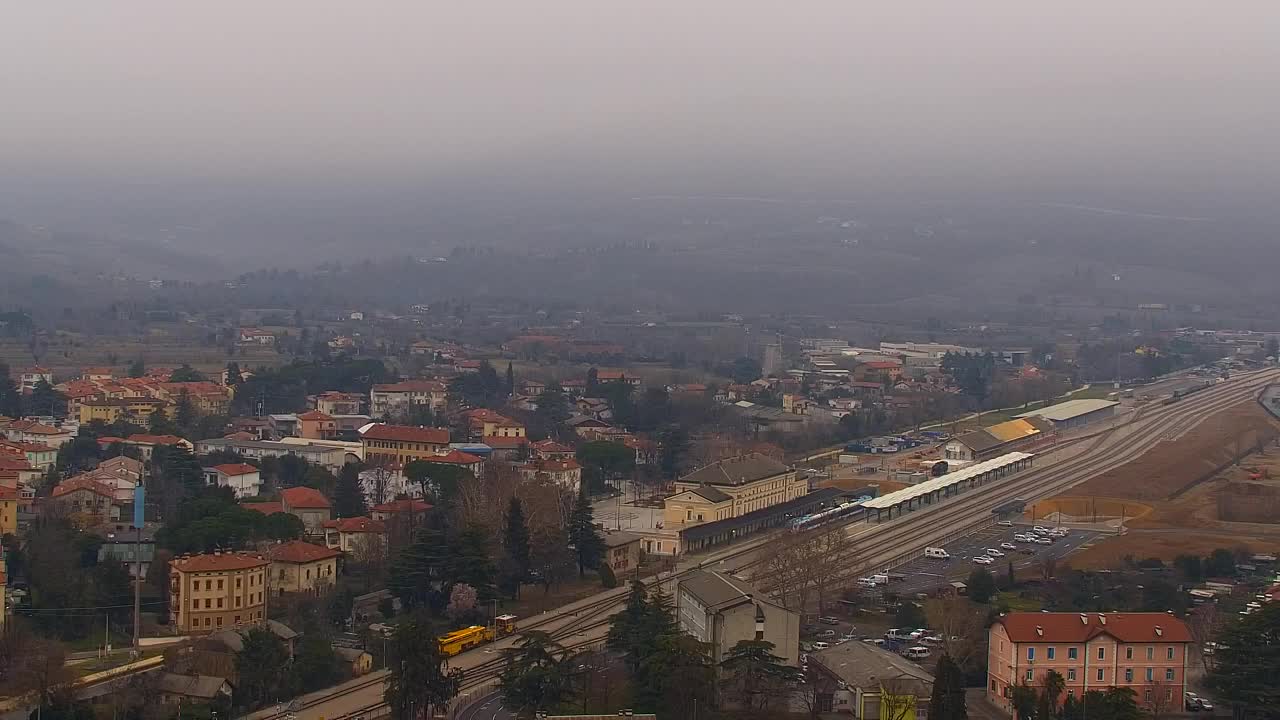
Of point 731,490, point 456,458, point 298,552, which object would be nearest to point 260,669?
point 298,552

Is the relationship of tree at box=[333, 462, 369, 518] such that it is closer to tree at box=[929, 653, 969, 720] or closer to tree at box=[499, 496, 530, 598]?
tree at box=[499, 496, 530, 598]

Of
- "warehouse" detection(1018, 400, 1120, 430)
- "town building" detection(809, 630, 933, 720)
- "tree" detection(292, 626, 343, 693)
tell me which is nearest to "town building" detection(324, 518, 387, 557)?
"tree" detection(292, 626, 343, 693)

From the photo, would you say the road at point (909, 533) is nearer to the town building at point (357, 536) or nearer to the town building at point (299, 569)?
the town building at point (299, 569)

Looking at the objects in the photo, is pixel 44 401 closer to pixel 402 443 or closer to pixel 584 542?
pixel 402 443

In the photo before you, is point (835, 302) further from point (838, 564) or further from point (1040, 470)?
point (838, 564)

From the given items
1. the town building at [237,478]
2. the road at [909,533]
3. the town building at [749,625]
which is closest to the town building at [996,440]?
the road at [909,533]

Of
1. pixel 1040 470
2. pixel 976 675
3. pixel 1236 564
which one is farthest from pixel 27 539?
pixel 1040 470

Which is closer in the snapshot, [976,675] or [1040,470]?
[976,675]
